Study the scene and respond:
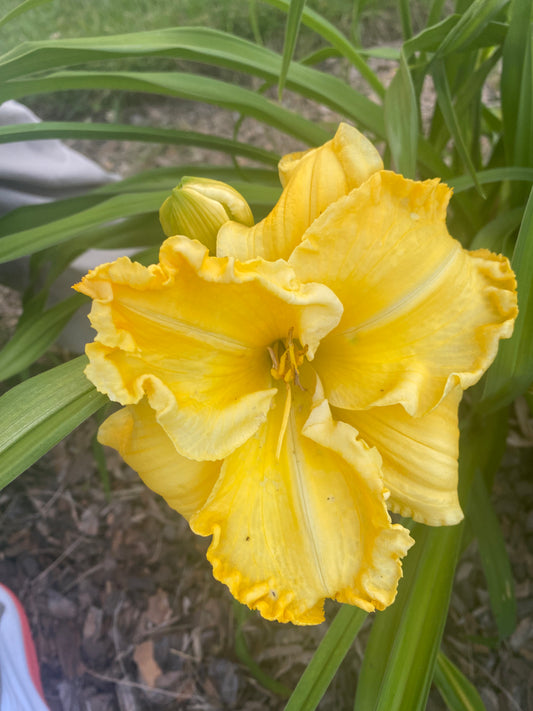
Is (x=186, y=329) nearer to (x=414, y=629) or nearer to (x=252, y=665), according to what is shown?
(x=414, y=629)

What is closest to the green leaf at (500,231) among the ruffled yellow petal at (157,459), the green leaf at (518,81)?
the green leaf at (518,81)

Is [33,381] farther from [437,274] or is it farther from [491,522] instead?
[491,522]

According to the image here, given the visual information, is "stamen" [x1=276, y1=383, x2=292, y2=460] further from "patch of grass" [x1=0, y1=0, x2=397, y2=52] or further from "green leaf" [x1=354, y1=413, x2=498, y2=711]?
"patch of grass" [x1=0, y1=0, x2=397, y2=52]

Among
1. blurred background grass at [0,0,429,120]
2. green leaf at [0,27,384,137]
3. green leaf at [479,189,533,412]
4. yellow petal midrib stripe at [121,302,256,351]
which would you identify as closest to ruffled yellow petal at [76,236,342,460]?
yellow petal midrib stripe at [121,302,256,351]

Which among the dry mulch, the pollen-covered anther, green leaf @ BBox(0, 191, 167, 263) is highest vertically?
green leaf @ BBox(0, 191, 167, 263)

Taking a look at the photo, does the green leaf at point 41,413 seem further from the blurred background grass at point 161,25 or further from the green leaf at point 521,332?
the blurred background grass at point 161,25

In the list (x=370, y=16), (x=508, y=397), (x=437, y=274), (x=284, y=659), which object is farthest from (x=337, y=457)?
(x=370, y=16)
